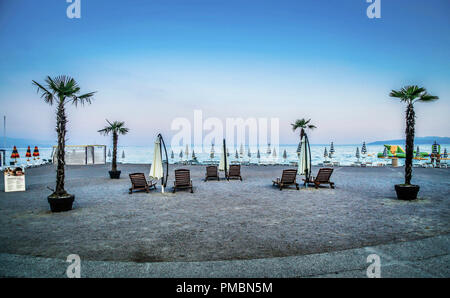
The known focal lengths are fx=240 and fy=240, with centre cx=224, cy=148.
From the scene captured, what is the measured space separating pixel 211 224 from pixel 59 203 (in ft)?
14.8

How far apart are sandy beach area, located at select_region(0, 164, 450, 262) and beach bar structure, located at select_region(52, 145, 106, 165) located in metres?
16.0

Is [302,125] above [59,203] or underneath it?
above

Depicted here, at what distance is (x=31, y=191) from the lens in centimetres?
1012

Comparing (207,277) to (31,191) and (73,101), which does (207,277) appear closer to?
(73,101)

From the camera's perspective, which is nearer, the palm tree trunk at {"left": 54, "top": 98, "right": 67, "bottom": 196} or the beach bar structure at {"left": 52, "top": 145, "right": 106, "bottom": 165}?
the palm tree trunk at {"left": 54, "top": 98, "right": 67, "bottom": 196}

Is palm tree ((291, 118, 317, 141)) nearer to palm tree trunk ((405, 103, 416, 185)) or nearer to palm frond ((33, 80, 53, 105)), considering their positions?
palm tree trunk ((405, 103, 416, 185))

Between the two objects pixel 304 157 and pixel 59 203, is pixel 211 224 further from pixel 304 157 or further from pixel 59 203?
pixel 304 157

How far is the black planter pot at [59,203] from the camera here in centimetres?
680

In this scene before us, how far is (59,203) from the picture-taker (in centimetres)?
684

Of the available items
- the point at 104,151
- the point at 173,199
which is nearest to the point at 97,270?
the point at 173,199

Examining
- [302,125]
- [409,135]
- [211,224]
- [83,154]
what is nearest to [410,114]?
[409,135]

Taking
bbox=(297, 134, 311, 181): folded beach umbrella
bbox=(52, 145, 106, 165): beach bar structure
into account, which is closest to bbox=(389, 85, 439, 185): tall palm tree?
bbox=(297, 134, 311, 181): folded beach umbrella

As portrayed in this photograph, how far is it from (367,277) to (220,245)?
7.64 feet

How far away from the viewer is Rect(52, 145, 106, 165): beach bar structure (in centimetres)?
2392
